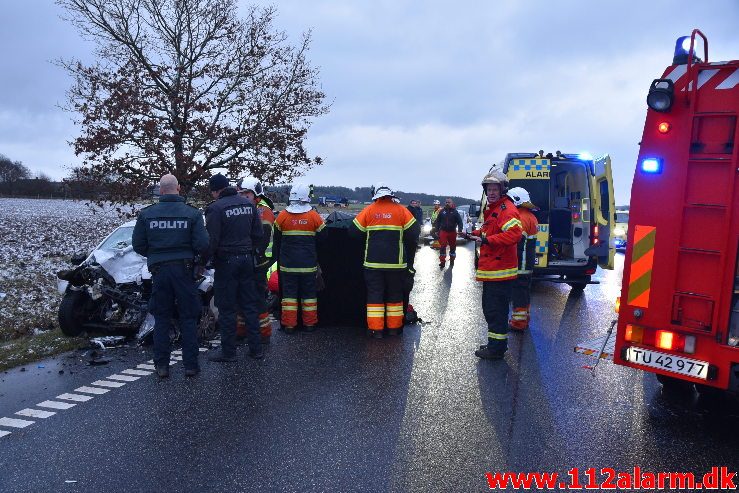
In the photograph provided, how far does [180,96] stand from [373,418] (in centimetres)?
797

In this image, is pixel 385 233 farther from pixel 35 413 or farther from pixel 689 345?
pixel 35 413

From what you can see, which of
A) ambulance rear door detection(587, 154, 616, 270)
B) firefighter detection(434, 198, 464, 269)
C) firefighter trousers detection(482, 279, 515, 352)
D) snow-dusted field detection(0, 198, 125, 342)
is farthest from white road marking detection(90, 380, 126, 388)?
firefighter detection(434, 198, 464, 269)

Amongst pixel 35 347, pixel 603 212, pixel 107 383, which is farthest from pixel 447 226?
pixel 107 383

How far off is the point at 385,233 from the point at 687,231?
3585 millimetres

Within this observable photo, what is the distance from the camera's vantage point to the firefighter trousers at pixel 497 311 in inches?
242

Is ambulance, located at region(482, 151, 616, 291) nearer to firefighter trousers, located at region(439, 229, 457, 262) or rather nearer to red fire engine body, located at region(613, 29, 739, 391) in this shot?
firefighter trousers, located at region(439, 229, 457, 262)

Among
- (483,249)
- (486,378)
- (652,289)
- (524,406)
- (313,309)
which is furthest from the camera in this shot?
(313,309)

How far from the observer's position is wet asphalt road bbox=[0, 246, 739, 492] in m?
3.54

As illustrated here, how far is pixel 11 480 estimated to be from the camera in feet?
11.3

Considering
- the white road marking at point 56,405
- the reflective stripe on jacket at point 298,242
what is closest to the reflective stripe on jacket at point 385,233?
the reflective stripe on jacket at point 298,242

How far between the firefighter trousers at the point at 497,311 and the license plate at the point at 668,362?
1.84 m

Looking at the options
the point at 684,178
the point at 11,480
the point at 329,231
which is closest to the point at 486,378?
the point at 684,178

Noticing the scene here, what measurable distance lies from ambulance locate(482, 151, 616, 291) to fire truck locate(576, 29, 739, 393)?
232 inches

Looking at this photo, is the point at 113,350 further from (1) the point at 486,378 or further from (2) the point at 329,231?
(1) the point at 486,378
